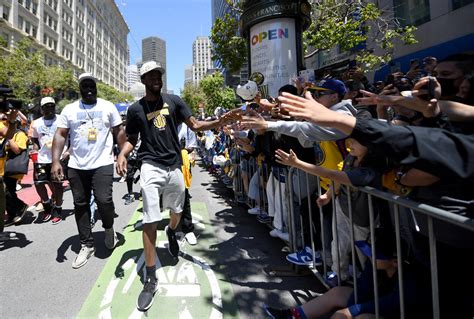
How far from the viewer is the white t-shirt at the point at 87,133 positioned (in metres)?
3.77

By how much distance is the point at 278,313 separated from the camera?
246 cm

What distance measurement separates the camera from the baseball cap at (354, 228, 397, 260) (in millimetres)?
2102

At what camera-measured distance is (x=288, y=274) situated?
329 cm

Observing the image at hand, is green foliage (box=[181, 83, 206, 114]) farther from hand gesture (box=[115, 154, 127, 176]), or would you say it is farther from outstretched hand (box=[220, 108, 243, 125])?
outstretched hand (box=[220, 108, 243, 125])

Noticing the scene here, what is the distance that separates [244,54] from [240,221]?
8.47m

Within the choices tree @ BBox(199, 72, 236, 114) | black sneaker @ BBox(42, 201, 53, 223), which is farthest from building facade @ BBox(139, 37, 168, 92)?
black sneaker @ BBox(42, 201, 53, 223)

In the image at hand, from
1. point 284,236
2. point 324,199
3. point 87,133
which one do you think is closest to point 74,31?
point 87,133

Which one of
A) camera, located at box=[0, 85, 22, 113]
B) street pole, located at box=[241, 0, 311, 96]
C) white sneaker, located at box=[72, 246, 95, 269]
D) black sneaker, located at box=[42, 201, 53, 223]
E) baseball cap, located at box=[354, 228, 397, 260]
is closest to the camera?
baseball cap, located at box=[354, 228, 397, 260]

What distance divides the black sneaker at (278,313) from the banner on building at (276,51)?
4.71 metres

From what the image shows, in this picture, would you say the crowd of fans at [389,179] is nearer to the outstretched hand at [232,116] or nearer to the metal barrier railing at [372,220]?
the metal barrier railing at [372,220]

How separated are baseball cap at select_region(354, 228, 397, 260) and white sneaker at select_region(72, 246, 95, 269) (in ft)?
10.1

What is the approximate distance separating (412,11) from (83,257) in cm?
1633

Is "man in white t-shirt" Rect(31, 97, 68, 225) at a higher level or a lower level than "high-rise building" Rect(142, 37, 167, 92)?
lower

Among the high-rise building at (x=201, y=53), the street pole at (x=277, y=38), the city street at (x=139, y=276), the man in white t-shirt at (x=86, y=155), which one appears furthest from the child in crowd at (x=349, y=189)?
the high-rise building at (x=201, y=53)
